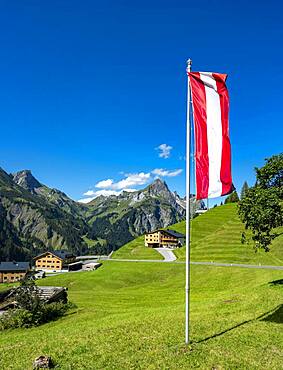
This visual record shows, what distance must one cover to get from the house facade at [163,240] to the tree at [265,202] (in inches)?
5253

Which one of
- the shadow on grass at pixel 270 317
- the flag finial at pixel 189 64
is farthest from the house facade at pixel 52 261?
the flag finial at pixel 189 64

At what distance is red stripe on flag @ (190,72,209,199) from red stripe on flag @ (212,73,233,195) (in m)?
0.72

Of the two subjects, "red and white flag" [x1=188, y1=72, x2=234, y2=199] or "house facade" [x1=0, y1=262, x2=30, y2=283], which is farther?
"house facade" [x1=0, y1=262, x2=30, y2=283]

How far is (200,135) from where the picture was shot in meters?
14.1

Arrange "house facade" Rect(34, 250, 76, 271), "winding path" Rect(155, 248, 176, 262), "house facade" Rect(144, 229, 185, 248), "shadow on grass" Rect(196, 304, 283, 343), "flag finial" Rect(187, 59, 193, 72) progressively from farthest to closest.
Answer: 1. "house facade" Rect(34, 250, 76, 271)
2. "house facade" Rect(144, 229, 185, 248)
3. "winding path" Rect(155, 248, 176, 262)
4. "shadow on grass" Rect(196, 304, 283, 343)
5. "flag finial" Rect(187, 59, 193, 72)

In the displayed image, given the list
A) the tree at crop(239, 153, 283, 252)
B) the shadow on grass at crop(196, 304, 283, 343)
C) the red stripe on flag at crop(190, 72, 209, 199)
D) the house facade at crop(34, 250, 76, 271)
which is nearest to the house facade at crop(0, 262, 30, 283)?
the house facade at crop(34, 250, 76, 271)

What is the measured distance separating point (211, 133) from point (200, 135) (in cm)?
52

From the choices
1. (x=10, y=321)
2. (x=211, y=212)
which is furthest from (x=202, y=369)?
(x=211, y=212)

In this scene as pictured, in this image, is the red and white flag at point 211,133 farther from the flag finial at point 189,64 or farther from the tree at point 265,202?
the tree at point 265,202

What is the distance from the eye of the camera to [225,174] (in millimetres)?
13953

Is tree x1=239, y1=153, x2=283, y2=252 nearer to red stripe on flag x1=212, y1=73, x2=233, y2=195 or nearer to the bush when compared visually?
red stripe on flag x1=212, y1=73, x2=233, y2=195

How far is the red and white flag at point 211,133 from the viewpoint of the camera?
13820 mm

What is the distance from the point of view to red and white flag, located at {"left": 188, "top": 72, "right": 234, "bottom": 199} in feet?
Answer: 45.3

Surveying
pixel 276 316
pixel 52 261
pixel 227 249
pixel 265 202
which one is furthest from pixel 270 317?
pixel 52 261
